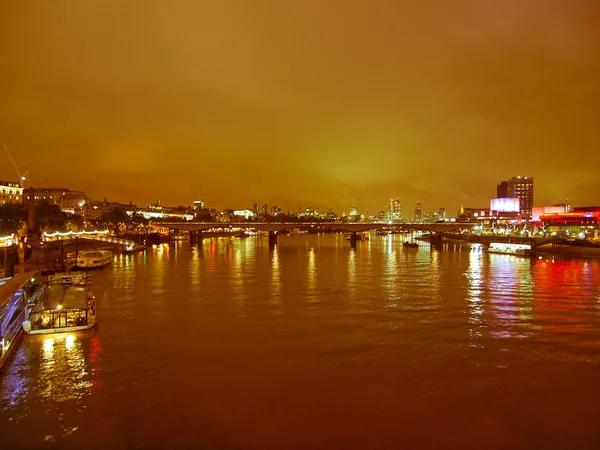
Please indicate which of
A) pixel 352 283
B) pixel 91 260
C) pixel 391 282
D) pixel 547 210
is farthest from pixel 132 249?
pixel 547 210

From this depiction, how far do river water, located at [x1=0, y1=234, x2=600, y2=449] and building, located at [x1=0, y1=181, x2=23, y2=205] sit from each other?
8883 cm

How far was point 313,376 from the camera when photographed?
13375mm

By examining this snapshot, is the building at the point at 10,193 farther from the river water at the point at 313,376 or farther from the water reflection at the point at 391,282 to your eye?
the river water at the point at 313,376

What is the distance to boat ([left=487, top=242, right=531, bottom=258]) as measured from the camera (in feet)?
206

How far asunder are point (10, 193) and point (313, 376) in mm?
108665

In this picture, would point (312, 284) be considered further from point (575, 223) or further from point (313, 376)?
point (575, 223)

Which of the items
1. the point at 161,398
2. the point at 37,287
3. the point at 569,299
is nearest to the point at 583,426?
the point at 161,398

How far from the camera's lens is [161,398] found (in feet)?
39.0

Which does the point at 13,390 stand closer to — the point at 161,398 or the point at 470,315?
the point at 161,398

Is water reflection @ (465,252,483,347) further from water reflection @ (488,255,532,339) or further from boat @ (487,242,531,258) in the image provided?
boat @ (487,242,531,258)

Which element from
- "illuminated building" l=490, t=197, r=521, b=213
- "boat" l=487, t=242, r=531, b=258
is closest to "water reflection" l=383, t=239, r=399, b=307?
"boat" l=487, t=242, r=531, b=258

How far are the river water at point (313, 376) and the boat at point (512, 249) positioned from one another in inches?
1568

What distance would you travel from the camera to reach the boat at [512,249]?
62.7 m

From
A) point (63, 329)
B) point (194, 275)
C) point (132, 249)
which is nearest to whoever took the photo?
point (63, 329)
